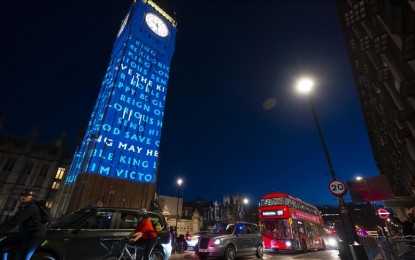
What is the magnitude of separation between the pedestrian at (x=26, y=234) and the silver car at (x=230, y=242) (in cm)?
744

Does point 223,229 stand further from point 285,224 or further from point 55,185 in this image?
point 55,185

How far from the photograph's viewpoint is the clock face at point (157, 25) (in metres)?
41.0

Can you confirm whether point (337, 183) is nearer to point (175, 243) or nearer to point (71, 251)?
point (71, 251)

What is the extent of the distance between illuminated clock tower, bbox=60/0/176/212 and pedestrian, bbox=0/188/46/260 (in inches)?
919

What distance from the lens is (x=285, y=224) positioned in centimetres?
1633

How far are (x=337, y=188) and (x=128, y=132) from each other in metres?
27.9

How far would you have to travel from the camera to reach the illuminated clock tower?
87.2ft

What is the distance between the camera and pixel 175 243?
661 inches

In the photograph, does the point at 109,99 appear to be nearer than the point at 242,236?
No

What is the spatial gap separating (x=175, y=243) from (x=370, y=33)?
25.1m

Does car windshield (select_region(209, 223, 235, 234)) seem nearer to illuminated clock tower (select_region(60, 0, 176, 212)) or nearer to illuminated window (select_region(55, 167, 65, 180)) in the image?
illuminated clock tower (select_region(60, 0, 176, 212))

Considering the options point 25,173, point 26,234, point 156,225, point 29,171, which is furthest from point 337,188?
point 29,171

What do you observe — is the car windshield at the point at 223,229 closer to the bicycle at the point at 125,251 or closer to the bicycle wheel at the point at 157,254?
the bicycle wheel at the point at 157,254

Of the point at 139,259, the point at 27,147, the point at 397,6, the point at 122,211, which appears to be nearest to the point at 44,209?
the point at 122,211
